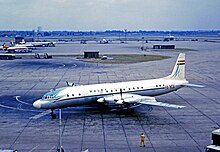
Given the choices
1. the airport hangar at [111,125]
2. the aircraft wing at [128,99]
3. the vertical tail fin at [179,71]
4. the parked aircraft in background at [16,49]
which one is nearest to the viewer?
the airport hangar at [111,125]

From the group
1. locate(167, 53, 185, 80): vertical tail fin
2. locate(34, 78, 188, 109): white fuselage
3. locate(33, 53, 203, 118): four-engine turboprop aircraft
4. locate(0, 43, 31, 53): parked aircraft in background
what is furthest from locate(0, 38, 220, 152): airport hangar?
locate(0, 43, 31, 53): parked aircraft in background

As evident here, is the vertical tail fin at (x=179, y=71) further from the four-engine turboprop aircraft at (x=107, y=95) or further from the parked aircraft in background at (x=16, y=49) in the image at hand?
the parked aircraft in background at (x=16, y=49)

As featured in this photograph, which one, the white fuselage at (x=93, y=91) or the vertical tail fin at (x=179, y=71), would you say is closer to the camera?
the white fuselage at (x=93, y=91)

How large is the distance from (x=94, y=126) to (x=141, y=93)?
11793 mm

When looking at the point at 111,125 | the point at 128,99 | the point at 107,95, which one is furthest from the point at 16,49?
the point at 111,125

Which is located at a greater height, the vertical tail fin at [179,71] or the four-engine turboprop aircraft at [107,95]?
the vertical tail fin at [179,71]

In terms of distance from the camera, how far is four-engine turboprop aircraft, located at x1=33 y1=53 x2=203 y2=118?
47062 millimetres

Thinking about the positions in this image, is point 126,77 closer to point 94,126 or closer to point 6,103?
point 6,103

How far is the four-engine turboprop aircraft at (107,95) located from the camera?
154 ft

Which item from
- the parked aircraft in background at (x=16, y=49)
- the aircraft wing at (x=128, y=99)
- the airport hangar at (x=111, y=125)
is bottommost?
the airport hangar at (x=111, y=125)

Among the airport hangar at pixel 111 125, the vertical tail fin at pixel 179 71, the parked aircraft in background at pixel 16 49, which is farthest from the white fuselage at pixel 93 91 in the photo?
the parked aircraft in background at pixel 16 49

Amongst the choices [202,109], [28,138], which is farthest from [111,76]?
[28,138]

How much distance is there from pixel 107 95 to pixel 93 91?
220cm

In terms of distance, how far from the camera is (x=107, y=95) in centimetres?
5050
